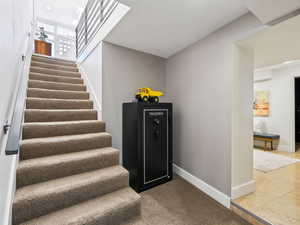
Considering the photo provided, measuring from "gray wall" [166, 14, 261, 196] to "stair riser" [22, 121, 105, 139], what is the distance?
1444 millimetres

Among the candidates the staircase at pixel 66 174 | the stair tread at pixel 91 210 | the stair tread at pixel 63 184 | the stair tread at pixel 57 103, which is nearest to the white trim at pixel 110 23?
the stair tread at pixel 57 103

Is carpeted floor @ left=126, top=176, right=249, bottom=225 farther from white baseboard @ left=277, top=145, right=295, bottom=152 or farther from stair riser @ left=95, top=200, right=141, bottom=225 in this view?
white baseboard @ left=277, top=145, right=295, bottom=152

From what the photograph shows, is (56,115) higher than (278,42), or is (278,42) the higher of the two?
(278,42)

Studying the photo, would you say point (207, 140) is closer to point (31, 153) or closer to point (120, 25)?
point (120, 25)

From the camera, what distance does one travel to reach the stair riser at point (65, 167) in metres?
1.43

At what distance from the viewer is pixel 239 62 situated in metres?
1.82

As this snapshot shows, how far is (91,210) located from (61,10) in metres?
6.40

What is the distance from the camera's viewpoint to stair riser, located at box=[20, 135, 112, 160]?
165 cm

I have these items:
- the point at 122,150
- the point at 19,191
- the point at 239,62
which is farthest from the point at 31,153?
the point at 239,62

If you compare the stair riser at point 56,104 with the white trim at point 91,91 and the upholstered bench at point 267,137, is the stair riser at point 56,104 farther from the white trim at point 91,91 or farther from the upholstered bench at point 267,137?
the upholstered bench at point 267,137

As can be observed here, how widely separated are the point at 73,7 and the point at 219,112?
606 cm

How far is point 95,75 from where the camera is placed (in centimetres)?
268

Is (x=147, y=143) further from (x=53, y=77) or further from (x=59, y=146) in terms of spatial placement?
(x=53, y=77)

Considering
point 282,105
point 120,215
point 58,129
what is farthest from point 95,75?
point 282,105
